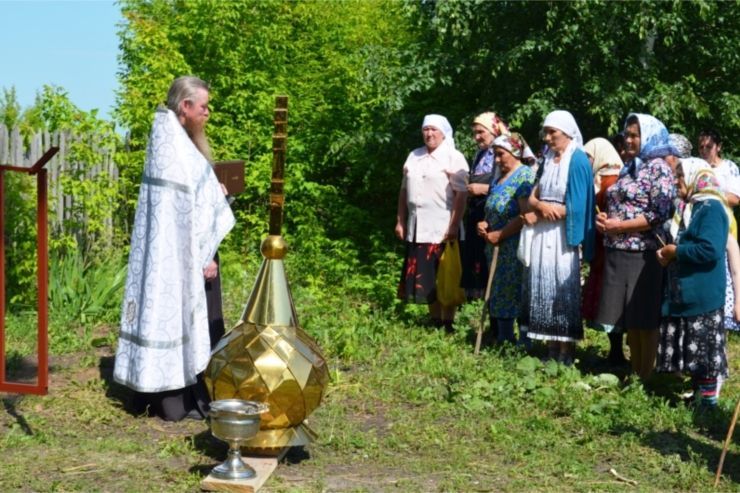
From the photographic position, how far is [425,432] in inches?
252

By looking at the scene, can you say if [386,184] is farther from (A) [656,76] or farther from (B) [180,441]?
(B) [180,441]

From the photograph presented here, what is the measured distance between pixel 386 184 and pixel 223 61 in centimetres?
275

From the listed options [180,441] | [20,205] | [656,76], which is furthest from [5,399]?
[656,76]

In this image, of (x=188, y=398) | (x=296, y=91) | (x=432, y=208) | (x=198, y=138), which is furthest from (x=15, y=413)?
(x=296, y=91)

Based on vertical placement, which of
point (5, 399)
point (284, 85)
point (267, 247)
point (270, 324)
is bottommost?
point (5, 399)

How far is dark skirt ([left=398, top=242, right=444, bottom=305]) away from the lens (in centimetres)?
936

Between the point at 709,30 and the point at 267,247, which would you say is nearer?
the point at 267,247

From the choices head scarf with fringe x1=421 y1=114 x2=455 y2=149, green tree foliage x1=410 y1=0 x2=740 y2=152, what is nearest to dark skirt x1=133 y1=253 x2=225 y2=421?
head scarf with fringe x1=421 y1=114 x2=455 y2=149

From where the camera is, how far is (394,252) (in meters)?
13.5

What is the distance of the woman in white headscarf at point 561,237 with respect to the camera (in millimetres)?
7688

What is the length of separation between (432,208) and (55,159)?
3838 millimetres

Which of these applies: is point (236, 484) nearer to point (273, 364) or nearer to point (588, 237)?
point (273, 364)

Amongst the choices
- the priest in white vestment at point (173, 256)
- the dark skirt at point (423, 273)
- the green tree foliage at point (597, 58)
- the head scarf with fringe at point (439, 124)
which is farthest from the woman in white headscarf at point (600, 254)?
the priest in white vestment at point (173, 256)

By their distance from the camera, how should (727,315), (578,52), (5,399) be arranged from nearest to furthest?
1. (5,399)
2. (727,315)
3. (578,52)
